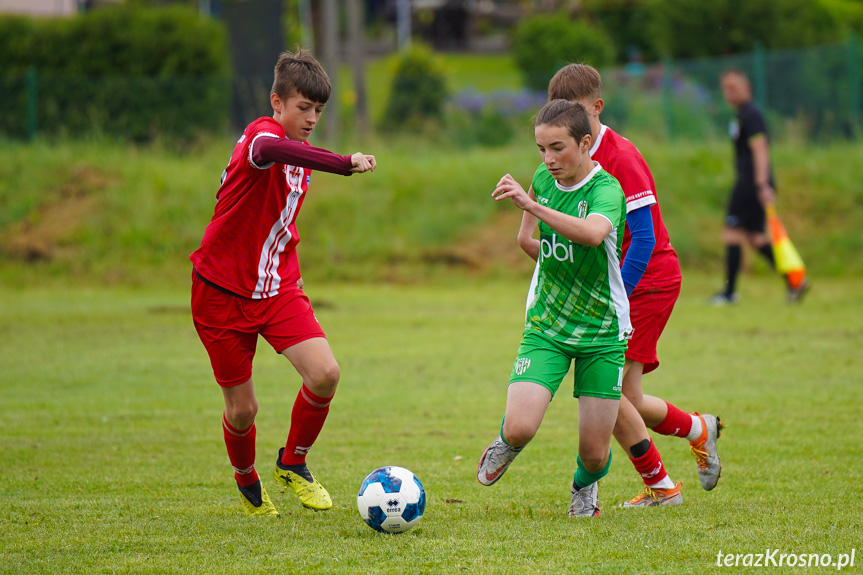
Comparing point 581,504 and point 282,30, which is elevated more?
point 282,30

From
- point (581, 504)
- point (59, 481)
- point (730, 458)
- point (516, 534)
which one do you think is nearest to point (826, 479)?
point (730, 458)

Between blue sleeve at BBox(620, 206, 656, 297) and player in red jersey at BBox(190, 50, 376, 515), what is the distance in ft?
4.80

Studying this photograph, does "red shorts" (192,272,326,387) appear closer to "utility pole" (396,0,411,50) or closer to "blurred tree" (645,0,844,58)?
"blurred tree" (645,0,844,58)

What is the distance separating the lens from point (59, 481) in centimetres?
530

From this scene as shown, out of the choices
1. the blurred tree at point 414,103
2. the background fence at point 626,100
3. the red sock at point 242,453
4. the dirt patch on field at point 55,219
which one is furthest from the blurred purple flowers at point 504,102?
the red sock at point 242,453

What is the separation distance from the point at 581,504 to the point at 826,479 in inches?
58.5

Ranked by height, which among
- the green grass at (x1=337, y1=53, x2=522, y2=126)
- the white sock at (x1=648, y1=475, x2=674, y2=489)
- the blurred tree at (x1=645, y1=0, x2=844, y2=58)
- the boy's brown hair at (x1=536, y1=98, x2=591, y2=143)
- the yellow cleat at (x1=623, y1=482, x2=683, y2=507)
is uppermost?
the blurred tree at (x1=645, y1=0, x2=844, y2=58)

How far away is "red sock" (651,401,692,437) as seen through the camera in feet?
16.4

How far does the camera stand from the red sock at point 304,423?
4.84 metres

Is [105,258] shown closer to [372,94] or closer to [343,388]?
[343,388]

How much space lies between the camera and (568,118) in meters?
4.24

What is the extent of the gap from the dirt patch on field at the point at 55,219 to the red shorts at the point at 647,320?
519 inches

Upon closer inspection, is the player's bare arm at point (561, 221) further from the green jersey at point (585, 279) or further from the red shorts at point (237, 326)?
the red shorts at point (237, 326)

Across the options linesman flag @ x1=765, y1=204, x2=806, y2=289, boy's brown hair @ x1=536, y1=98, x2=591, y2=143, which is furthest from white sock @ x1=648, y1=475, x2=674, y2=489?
linesman flag @ x1=765, y1=204, x2=806, y2=289
